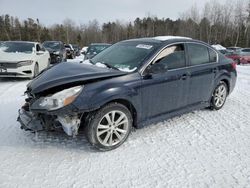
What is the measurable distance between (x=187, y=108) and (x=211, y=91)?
89cm

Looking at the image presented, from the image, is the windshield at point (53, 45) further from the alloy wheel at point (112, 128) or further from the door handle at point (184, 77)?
the alloy wheel at point (112, 128)

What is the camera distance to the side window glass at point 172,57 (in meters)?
4.11

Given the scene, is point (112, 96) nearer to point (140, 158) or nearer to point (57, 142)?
point (140, 158)

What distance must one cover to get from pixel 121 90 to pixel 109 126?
0.55m

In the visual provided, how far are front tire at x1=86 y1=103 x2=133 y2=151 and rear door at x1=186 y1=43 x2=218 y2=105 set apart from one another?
5.05 feet

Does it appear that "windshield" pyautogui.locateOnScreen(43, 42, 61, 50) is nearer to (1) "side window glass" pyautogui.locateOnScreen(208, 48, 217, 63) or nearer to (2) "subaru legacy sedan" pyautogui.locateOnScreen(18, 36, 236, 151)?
(2) "subaru legacy sedan" pyautogui.locateOnScreen(18, 36, 236, 151)

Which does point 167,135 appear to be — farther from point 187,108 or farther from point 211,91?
point 211,91

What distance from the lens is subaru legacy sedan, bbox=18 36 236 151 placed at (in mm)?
3309

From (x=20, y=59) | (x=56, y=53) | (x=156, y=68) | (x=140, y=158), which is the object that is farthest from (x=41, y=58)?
(x=140, y=158)

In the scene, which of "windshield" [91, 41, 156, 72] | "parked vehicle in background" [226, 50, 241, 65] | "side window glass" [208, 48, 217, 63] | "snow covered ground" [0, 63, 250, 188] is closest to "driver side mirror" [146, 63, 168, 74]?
"windshield" [91, 41, 156, 72]

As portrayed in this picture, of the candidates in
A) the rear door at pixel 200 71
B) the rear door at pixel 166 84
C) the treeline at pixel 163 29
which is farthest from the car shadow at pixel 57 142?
the treeline at pixel 163 29

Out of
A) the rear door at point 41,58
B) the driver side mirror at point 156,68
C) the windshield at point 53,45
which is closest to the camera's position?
the driver side mirror at point 156,68

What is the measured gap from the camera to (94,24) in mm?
83938

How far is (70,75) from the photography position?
3.55 m
